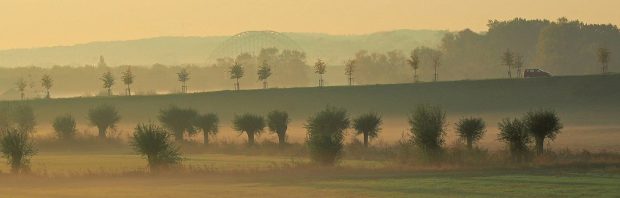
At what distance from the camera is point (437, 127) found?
212ft

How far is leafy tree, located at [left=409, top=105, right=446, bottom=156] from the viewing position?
63.6 m

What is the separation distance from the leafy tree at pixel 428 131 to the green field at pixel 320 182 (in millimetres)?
2741

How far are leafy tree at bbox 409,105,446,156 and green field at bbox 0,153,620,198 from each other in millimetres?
2741

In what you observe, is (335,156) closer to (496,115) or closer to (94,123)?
(94,123)

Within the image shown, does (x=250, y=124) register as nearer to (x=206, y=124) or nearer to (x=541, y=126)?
(x=206, y=124)

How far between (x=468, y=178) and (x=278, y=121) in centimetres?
3856

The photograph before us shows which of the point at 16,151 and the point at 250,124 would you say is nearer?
the point at 16,151

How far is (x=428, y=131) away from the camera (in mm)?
63719

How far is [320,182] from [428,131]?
41.5 ft

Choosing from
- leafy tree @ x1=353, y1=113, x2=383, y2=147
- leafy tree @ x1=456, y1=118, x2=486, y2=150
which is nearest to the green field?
leafy tree @ x1=456, y1=118, x2=486, y2=150

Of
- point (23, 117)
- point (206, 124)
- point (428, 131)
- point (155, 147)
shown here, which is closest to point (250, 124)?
point (206, 124)

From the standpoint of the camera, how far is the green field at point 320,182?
4691 cm

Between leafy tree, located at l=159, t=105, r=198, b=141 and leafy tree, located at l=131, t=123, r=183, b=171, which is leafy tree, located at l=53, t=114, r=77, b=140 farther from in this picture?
leafy tree, located at l=131, t=123, r=183, b=171

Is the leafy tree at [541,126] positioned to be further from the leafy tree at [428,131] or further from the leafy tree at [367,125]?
the leafy tree at [367,125]
